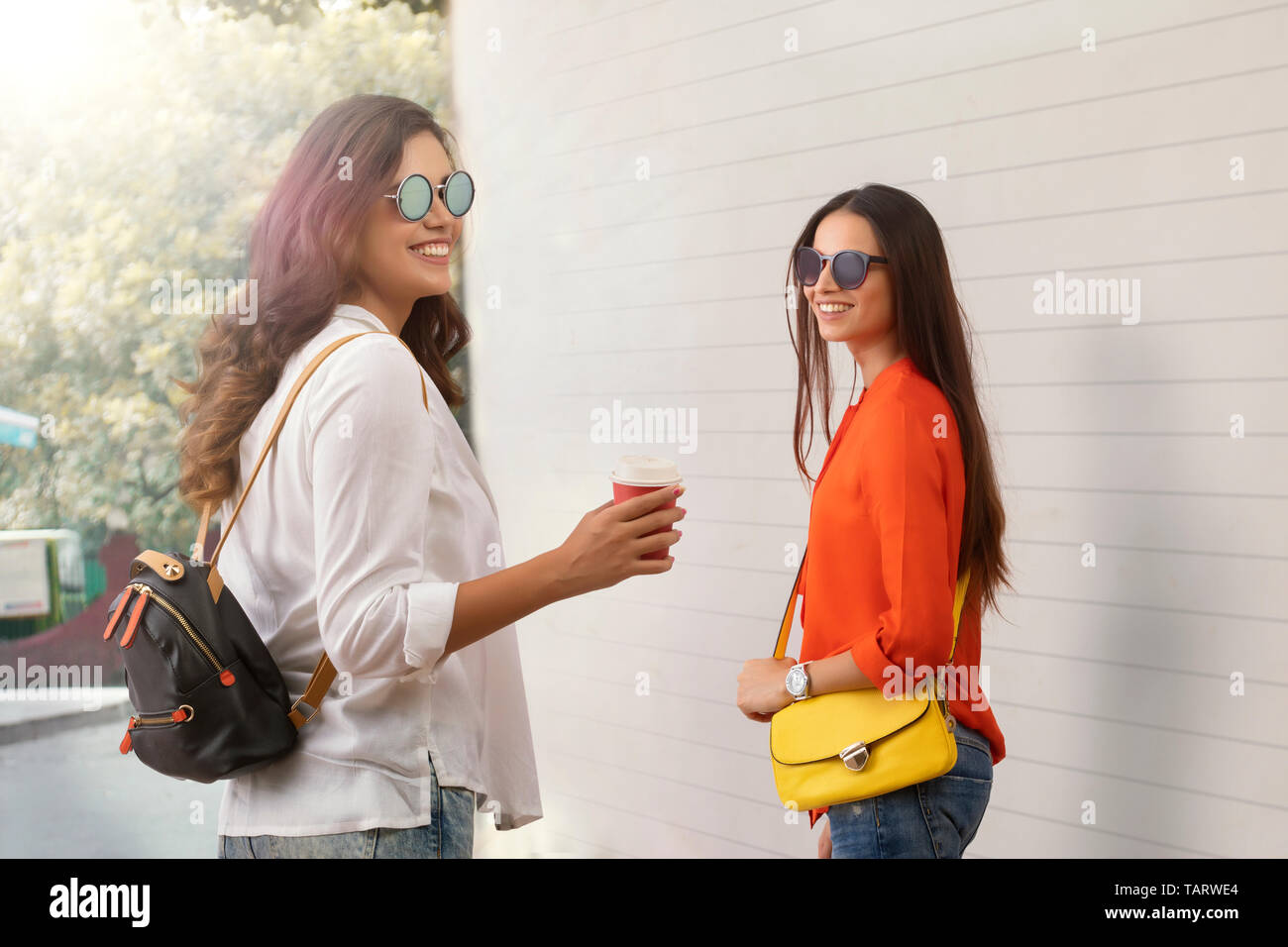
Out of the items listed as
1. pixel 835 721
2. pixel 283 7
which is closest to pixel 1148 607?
pixel 835 721

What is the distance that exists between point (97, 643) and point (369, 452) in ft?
11.1

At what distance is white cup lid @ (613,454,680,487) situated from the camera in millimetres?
1613

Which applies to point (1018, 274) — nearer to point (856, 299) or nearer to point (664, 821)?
point (856, 299)

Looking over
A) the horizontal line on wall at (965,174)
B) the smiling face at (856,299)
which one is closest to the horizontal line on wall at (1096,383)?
the horizontal line on wall at (965,174)

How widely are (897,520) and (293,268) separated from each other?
3.49 ft

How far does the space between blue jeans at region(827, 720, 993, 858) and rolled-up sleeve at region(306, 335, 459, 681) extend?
89cm

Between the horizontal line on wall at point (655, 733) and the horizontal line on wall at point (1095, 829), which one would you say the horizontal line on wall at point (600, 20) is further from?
the horizontal line on wall at point (1095, 829)

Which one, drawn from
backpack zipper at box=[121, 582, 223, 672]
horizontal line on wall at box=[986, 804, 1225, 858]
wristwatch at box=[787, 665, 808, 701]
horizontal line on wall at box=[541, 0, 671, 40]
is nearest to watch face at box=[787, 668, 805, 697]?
wristwatch at box=[787, 665, 808, 701]

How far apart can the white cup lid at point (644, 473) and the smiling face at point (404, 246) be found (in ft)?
1.43

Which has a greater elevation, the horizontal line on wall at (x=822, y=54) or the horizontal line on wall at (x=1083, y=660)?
the horizontal line on wall at (x=822, y=54)

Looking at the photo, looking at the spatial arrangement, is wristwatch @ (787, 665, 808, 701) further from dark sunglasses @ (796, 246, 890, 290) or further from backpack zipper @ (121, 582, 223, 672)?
backpack zipper @ (121, 582, 223, 672)

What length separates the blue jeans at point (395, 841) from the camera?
1.45m

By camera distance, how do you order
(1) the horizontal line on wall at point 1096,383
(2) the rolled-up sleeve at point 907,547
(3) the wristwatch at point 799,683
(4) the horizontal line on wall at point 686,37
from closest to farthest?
(2) the rolled-up sleeve at point 907,547 → (3) the wristwatch at point 799,683 → (1) the horizontal line on wall at point 1096,383 → (4) the horizontal line on wall at point 686,37
